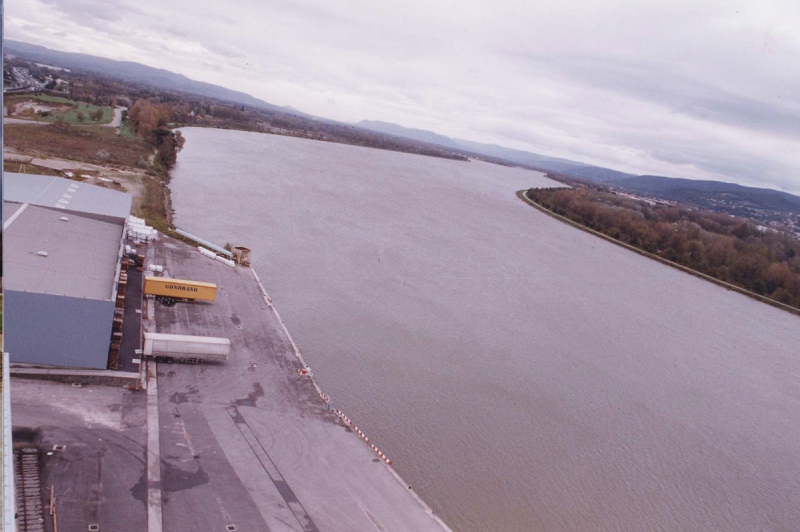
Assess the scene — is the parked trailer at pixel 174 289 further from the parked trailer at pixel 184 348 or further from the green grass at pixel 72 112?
the green grass at pixel 72 112

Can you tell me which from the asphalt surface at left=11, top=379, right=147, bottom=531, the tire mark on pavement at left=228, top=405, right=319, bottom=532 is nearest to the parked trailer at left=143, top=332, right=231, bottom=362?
the asphalt surface at left=11, top=379, right=147, bottom=531

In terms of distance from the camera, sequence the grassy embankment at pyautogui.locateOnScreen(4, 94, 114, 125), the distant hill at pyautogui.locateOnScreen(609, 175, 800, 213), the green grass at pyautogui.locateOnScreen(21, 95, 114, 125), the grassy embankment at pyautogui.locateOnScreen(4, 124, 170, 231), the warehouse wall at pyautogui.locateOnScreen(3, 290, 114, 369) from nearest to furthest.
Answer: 1. the warehouse wall at pyautogui.locateOnScreen(3, 290, 114, 369)
2. the grassy embankment at pyautogui.locateOnScreen(4, 124, 170, 231)
3. the grassy embankment at pyautogui.locateOnScreen(4, 94, 114, 125)
4. the green grass at pyautogui.locateOnScreen(21, 95, 114, 125)
5. the distant hill at pyautogui.locateOnScreen(609, 175, 800, 213)

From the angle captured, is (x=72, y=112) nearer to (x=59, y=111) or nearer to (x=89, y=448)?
(x=59, y=111)

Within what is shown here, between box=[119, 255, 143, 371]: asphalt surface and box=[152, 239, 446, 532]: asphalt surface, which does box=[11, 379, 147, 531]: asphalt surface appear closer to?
box=[152, 239, 446, 532]: asphalt surface

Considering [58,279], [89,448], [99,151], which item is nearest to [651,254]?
[58,279]

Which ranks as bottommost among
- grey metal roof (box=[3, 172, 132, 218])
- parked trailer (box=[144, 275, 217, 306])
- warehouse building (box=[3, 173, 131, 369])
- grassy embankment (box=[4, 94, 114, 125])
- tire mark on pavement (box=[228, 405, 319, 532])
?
tire mark on pavement (box=[228, 405, 319, 532])

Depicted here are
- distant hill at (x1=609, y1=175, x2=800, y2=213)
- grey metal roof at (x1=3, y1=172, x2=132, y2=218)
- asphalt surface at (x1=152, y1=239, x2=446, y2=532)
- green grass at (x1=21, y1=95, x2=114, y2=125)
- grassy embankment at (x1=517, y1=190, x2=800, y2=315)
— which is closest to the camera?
asphalt surface at (x1=152, y1=239, x2=446, y2=532)

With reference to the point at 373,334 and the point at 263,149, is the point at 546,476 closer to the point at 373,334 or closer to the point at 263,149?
the point at 373,334
